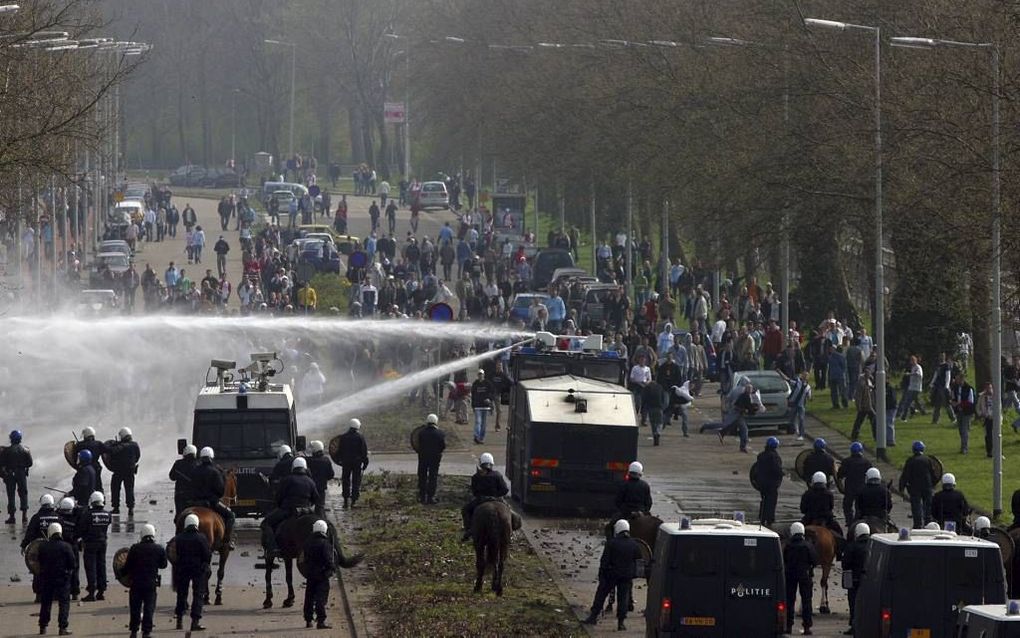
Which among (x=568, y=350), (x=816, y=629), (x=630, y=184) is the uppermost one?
(x=630, y=184)

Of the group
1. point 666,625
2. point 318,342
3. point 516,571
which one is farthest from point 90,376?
point 666,625

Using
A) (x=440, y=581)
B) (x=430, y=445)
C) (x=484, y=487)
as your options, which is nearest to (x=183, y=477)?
(x=440, y=581)

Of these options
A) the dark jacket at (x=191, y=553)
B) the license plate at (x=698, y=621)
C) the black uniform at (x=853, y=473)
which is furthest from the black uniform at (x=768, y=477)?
the dark jacket at (x=191, y=553)

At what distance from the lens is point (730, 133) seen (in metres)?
52.8

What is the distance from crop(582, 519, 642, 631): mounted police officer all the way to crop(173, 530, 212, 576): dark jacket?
4613 mm

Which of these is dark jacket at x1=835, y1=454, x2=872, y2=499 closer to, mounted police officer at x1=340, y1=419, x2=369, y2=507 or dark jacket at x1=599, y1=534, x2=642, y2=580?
dark jacket at x1=599, y1=534, x2=642, y2=580

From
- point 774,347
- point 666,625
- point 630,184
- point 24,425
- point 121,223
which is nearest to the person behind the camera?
point 666,625

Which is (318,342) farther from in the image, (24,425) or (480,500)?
(480,500)

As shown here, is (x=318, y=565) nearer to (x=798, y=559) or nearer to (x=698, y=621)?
(x=698, y=621)

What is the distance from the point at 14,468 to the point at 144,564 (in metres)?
9.51

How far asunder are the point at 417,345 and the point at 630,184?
17.0m

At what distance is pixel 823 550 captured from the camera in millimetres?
26156

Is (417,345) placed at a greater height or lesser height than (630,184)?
lesser

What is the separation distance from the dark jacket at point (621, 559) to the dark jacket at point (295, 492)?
4.39m
